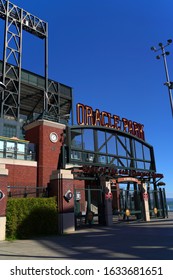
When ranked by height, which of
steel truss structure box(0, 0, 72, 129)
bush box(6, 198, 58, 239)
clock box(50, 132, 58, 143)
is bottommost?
bush box(6, 198, 58, 239)

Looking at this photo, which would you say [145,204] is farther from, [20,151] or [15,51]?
[15,51]

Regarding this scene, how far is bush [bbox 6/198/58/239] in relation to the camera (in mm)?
14727

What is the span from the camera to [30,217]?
15547 mm

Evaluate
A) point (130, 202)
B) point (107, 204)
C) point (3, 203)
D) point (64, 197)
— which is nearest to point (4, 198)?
point (3, 203)

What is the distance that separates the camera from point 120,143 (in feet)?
86.5

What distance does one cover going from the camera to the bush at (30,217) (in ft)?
48.3

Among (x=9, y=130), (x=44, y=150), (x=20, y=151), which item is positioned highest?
(x=9, y=130)

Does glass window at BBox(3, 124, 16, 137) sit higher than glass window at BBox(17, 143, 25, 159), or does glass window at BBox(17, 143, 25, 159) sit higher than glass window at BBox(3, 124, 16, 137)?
glass window at BBox(3, 124, 16, 137)

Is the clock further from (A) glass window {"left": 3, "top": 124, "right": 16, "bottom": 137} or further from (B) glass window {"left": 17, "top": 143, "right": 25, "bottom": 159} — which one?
(A) glass window {"left": 3, "top": 124, "right": 16, "bottom": 137}

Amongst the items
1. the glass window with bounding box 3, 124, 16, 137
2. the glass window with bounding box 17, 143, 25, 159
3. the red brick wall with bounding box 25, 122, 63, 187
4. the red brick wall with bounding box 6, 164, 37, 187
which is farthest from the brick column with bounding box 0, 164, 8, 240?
the glass window with bounding box 3, 124, 16, 137
